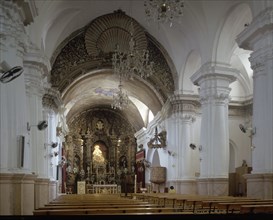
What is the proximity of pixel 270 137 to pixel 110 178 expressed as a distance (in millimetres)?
23871

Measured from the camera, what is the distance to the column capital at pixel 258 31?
9578mm

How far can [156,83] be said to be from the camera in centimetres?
1994

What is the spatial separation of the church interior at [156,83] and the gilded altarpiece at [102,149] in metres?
4.85

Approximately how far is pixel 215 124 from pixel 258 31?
4.36 metres

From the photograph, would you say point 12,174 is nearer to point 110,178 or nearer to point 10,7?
point 10,7

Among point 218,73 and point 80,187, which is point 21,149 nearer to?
point 218,73

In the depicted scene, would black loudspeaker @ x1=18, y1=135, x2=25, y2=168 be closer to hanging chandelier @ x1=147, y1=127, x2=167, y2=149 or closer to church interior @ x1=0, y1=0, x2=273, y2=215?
church interior @ x1=0, y1=0, x2=273, y2=215

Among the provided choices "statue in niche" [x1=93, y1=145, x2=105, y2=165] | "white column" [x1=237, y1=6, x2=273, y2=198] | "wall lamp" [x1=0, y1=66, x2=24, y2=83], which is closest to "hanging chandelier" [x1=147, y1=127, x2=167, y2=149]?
"white column" [x1=237, y1=6, x2=273, y2=198]

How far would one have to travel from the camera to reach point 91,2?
1594cm

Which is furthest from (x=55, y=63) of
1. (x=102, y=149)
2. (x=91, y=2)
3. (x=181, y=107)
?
(x=102, y=149)

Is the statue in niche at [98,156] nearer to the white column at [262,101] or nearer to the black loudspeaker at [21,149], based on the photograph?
the white column at [262,101]

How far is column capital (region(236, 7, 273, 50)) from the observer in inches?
377

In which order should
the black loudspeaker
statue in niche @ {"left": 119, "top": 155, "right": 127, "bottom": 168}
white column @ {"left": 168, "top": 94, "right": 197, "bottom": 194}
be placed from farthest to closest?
1. statue in niche @ {"left": 119, "top": 155, "right": 127, "bottom": 168}
2. white column @ {"left": 168, "top": 94, "right": 197, "bottom": 194}
3. the black loudspeaker

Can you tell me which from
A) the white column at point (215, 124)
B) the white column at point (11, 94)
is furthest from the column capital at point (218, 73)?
the white column at point (11, 94)
